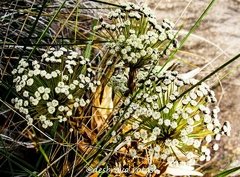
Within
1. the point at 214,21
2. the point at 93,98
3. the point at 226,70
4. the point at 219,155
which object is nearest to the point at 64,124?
the point at 93,98

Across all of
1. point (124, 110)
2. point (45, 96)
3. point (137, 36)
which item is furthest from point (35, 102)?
point (137, 36)

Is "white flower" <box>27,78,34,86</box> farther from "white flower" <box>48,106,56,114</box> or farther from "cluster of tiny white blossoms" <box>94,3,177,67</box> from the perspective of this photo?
"cluster of tiny white blossoms" <box>94,3,177,67</box>

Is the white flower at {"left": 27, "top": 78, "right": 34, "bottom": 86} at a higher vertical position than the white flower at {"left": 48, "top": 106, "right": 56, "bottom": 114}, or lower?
higher

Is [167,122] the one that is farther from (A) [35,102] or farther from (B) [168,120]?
(A) [35,102]

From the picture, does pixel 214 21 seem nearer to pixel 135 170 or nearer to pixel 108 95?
pixel 108 95

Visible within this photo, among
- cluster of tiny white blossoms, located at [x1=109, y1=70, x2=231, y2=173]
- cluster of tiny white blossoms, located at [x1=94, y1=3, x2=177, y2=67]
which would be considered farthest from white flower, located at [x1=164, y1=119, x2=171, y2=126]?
cluster of tiny white blossoms, located at [x1=94, y1=3, x2=177, y2=67]

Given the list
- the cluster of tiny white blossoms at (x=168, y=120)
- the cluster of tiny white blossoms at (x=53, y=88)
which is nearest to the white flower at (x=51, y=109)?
the cluster of tiny white blossoms at (x=53, y=88)
